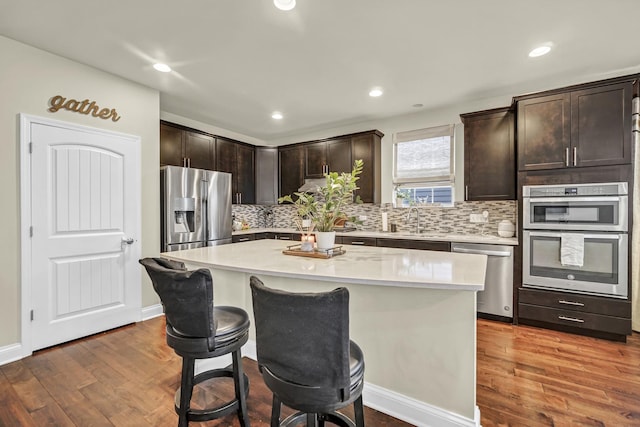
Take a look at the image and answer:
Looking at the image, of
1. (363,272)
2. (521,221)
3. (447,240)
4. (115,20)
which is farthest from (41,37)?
(521,221)

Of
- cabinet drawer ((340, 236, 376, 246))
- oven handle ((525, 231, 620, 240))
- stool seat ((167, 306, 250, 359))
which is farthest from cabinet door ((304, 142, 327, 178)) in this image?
stool seat ((167, 306, 250, 359))

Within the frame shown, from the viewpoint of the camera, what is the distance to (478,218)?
392 cm

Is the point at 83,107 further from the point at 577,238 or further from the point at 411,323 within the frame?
the point at 577,238

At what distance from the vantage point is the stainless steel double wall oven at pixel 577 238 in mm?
2760

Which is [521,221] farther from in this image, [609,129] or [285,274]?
[285,274]

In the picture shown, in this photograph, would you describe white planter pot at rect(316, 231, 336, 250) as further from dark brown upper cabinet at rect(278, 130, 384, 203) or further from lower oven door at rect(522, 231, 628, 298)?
dark brown upper cabinet at rect(278, 130, 384, 203)

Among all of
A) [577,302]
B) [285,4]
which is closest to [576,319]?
[577,302]

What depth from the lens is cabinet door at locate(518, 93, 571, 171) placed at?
2992 millimetres

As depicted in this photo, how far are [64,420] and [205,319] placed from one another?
4.10ft

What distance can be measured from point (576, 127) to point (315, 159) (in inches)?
131

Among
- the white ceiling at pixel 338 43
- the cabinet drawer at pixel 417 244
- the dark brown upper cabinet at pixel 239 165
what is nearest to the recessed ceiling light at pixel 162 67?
the white ceiling at pixel 338 43

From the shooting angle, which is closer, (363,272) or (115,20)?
(363,272)

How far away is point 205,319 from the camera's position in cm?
140

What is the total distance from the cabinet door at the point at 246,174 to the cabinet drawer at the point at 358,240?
1.98m
